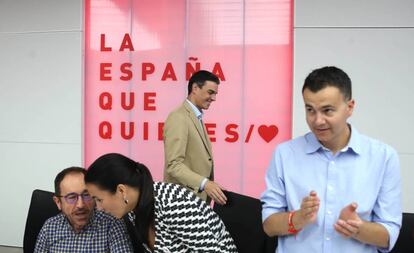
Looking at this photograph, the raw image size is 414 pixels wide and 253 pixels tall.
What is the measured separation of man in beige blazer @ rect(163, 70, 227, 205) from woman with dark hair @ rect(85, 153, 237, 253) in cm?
82

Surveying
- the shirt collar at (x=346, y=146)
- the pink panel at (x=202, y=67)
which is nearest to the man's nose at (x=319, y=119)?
the shirt collar at (x=346, y=146)

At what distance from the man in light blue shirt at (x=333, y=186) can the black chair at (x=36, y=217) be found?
4.24 ft

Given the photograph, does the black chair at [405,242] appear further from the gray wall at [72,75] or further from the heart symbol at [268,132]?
the heart symbol at [268,132]

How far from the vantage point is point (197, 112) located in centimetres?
280

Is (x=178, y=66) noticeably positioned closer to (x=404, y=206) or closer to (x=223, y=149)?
(x=223, y=149)

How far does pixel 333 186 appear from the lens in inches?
48.9

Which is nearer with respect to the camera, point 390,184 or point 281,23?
point 390,184

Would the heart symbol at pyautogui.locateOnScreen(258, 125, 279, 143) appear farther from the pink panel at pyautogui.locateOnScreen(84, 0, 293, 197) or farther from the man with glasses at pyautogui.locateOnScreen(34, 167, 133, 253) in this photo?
the man with glasses at pyautogui.locateOnScreen(34, 167, 133, 253)

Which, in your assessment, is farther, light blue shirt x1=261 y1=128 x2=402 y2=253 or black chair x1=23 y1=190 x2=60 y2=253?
black chair x1=23 y1=190 x2=60 y2=253

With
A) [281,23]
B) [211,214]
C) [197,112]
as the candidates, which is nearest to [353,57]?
[281,23]

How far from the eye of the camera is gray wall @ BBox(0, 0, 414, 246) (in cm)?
366

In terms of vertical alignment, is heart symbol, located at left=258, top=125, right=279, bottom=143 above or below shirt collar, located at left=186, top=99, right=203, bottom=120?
below

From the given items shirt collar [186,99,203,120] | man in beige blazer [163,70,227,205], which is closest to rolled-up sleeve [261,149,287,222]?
man in beige blazer [163,70,227,205]

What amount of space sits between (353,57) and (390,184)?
106 inches
